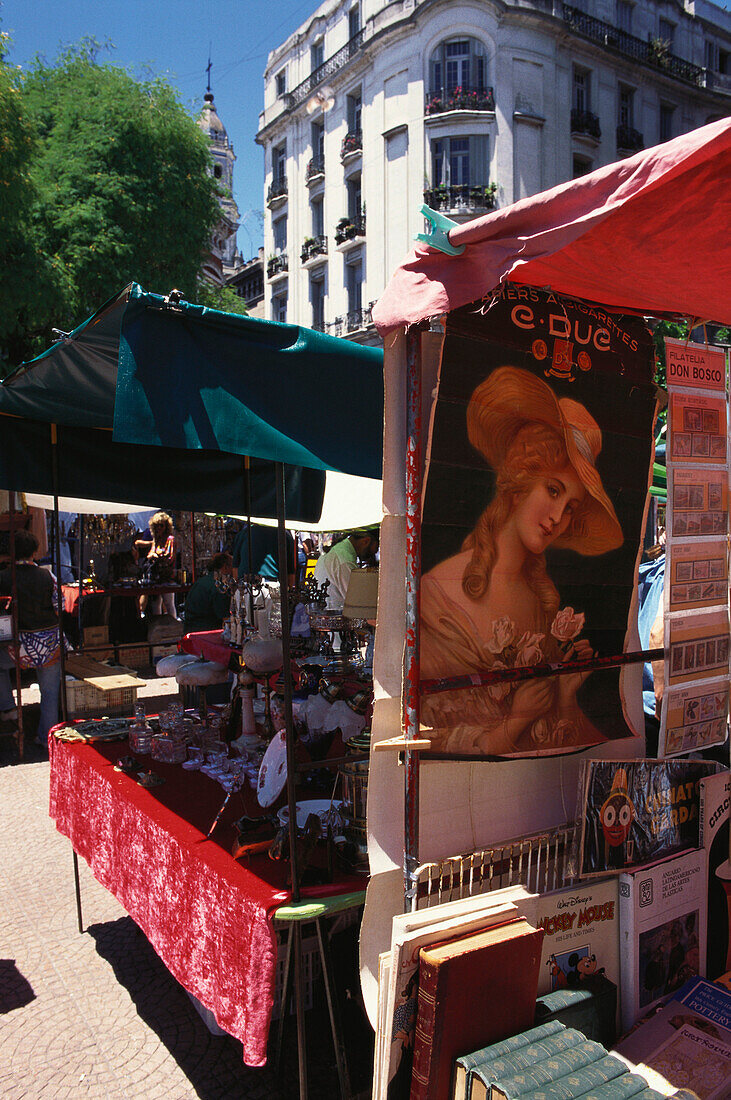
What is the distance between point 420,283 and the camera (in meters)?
1.86

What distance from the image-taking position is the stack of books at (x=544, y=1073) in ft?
5.33

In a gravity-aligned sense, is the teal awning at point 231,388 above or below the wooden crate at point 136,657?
above

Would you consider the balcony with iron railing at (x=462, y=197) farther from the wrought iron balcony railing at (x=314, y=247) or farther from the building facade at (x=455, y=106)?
the wrought iron balcony railing at (x=314, y=247)

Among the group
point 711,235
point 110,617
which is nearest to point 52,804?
point 711,235

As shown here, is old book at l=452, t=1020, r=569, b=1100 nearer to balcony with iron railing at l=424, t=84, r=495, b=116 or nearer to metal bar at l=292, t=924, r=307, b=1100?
metal bar at l=292, t=924, r=307, b=1100

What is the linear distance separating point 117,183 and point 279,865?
13.5 m

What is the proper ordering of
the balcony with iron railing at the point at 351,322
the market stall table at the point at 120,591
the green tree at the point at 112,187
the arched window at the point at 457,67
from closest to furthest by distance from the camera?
1. the market stall table at the point at 120,591
2. the green tree at the point at 112,187
3. the arched window at the point at 457,67
4. the balcony with iron railing at the point at 351,322

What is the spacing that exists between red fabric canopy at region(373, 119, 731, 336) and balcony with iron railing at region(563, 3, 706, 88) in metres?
23.8

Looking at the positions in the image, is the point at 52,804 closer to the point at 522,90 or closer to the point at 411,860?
the point at 411,860

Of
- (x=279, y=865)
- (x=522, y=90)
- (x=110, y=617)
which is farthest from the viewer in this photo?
(x=522, y=90)

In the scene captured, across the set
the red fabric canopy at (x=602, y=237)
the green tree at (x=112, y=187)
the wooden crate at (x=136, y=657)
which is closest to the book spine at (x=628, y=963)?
the red fabric canopy at (x=602, y=237)

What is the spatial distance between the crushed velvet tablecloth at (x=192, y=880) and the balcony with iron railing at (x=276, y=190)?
1096 inches

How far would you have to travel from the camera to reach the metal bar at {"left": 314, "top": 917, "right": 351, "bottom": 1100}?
2.36 meters

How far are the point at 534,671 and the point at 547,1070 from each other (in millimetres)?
985
